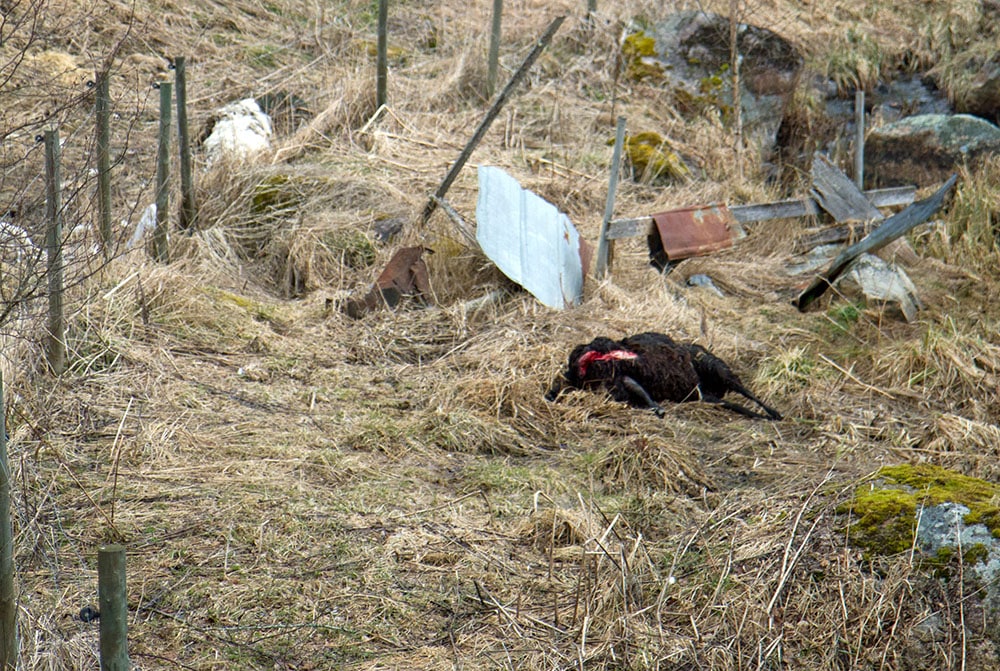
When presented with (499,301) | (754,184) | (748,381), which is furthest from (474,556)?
(754,184)

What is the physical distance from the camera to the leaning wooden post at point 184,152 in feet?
24.4

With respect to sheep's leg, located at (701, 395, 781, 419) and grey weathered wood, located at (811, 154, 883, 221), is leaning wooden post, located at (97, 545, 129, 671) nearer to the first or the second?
sheep's leg, located at (701, 395, 781, 419)

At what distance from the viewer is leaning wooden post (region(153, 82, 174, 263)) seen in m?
7.01

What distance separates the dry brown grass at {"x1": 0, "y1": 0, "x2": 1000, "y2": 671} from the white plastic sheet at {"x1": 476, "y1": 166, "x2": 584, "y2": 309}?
0.83ft

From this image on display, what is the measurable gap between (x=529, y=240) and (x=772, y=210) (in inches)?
84.9

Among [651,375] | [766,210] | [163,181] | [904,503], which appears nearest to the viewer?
[904,503]

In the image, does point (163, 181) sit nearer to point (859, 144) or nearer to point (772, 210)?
point (772, 210)

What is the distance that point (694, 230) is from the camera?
821cm

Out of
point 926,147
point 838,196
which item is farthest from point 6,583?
point 926,147

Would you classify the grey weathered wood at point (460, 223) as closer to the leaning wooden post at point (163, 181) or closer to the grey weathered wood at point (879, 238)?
the leaning wooden post at point (163, 181)

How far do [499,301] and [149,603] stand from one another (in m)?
3.91

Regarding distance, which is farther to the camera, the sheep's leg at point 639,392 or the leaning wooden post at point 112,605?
the sheep's leg at point 639,392

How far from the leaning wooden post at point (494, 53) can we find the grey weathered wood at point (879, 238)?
4.61 m

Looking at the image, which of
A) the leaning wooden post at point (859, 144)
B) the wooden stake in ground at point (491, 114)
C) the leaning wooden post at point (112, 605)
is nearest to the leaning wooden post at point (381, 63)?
the wooden stake in ground at point (491, 114)
